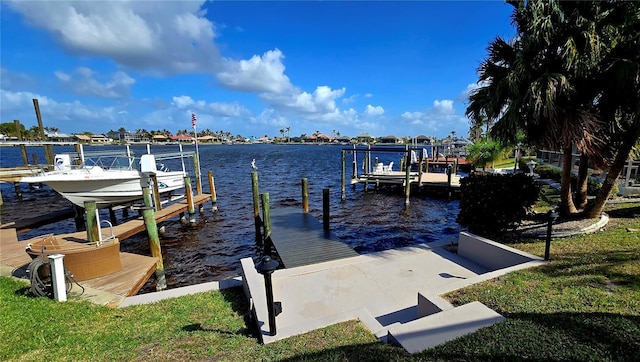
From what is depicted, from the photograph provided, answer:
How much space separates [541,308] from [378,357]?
94.0 inches

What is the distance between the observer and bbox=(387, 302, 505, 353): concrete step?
3254 millimetres

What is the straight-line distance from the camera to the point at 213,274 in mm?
9297

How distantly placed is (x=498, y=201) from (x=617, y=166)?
2.94 meters

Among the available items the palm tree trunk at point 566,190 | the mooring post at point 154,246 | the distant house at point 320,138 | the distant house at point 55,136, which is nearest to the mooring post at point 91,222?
the mooring post at point 154,246

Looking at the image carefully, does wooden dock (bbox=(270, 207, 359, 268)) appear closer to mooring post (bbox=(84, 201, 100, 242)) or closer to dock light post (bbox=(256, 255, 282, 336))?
dock light post (bbox=(256, 255, 282, 336))

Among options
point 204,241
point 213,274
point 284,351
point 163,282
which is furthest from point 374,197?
point 284,351

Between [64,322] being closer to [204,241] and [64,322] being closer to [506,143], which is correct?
Answer: [204,241]

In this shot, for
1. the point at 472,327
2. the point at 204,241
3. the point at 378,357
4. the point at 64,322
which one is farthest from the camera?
the point at 204,241

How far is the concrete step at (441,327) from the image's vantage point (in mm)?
3254

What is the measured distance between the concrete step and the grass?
0.40 feet

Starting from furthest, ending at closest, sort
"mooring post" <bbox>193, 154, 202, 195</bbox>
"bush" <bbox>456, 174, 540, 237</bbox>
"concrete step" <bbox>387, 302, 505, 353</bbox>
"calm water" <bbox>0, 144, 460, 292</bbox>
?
"mooring post" <bbox>193, 154, 202, 195</bbox> → "calm water" <bbox>0, 144, 460, 292</bbox> → "bush" <bbox>456, 174, 540, 237</bbox> → "concrete step" <bbox>387, 302, 505, 353</bbox>

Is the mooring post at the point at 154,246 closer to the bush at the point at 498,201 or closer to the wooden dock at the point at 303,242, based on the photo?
the wooden dock at the point at 303,242

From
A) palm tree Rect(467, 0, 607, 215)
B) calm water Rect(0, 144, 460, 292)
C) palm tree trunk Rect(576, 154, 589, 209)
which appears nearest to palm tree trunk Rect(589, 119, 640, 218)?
palm tree Rect(467, 0, 607, 215)

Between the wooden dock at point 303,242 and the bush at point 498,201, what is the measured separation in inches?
136
